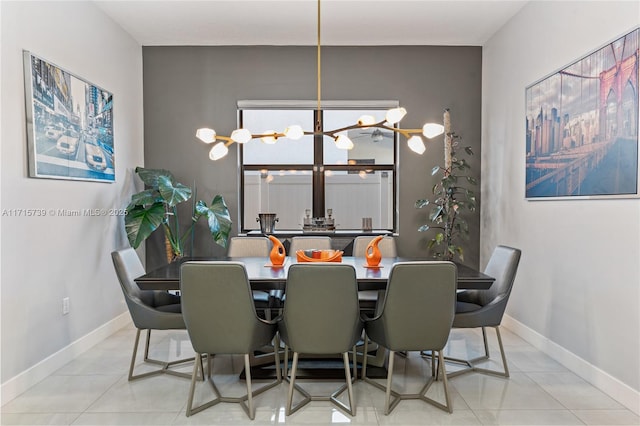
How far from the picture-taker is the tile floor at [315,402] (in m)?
2.42

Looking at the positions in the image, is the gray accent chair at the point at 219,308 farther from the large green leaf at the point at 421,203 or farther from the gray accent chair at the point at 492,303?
the large green leaf at the point at 421,203

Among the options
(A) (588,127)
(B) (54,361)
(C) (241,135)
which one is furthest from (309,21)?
(B) (54,361)


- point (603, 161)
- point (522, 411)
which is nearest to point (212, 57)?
point (603, 161)

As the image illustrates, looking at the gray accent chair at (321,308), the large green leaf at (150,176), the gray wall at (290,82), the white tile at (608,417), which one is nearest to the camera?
the gray accent chair at (321,308)

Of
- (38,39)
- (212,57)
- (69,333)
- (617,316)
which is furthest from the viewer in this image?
(212,57)

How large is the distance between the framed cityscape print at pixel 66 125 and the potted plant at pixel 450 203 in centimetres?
307

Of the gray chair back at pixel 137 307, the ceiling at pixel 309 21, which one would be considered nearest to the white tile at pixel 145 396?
the gray chair back at pixel 137 307

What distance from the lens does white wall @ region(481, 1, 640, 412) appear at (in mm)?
2641

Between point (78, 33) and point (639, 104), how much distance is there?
4010 millimetres

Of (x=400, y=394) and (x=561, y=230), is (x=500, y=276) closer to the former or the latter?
(x=561, y=230)

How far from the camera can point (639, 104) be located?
251cm

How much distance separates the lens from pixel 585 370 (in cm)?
297

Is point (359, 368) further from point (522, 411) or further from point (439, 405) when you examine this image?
point (522, 411)

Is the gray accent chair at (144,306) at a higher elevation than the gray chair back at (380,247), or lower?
lower
